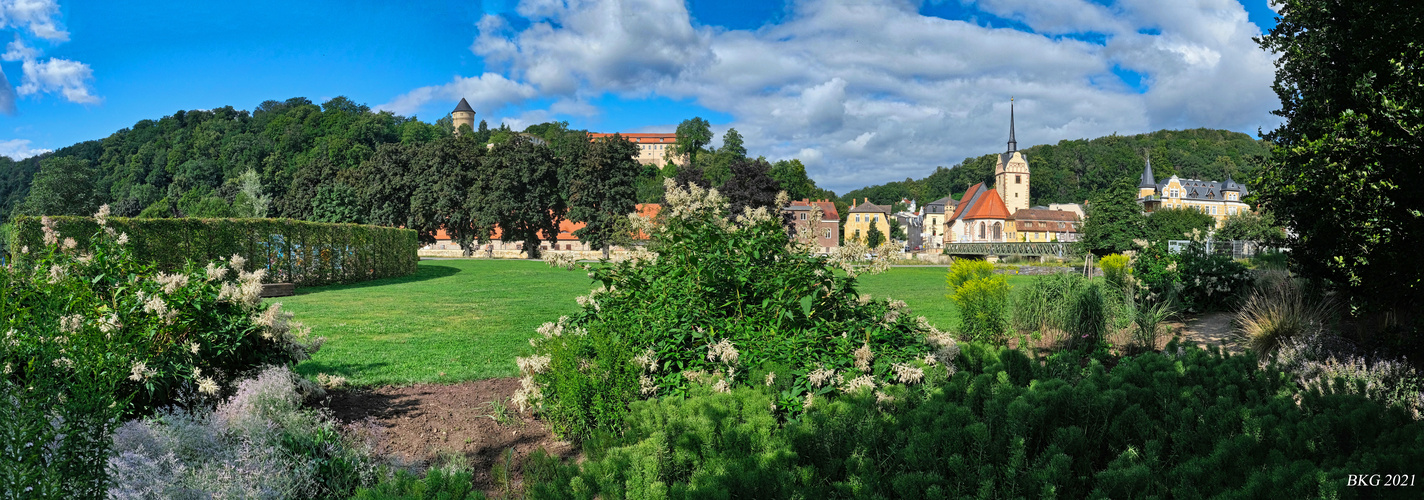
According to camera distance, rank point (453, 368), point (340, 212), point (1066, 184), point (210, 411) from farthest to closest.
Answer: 1. point (1066, 184)
2. point (340, 212)
3. point (453, 368)
4. point (210, 411)

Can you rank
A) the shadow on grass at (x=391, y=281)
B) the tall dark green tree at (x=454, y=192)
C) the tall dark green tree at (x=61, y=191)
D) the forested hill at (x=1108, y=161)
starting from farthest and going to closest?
the forested hill at (x=1108, y=161) < the tall dark green tree at (x=61, y=191) < the tall dark green tree at (x=454, y=192) < the shadow on grass at (x=391, y=281)

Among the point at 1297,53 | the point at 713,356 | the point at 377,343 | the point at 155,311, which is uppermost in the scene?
the point at 1297,53

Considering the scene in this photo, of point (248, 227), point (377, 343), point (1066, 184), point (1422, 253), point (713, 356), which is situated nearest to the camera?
point (713, 356)

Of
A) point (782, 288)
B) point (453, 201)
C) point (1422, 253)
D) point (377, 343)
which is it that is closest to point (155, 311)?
point (782, 288)

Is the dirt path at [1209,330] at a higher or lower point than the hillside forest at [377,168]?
lower

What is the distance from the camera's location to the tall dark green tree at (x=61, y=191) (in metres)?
69.9

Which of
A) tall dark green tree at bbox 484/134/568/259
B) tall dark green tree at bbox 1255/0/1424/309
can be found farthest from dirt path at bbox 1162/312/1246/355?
tall dark green tree at bbox 484/134/568/259

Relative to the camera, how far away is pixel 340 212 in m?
48.1

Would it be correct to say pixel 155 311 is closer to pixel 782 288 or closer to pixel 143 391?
pixel 143 391

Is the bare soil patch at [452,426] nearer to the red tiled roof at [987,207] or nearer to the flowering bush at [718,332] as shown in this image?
the flowering bush at [718,332]

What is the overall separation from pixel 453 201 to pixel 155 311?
47.1m

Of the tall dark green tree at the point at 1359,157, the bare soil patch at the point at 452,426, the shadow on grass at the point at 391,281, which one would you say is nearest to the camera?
the bare soil patch at the point at 452,426

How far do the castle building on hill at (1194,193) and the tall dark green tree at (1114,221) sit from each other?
214 ft

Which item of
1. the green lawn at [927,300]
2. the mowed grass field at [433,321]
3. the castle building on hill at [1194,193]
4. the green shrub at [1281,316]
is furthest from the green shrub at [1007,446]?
the castle building on hill at [1194,193]
